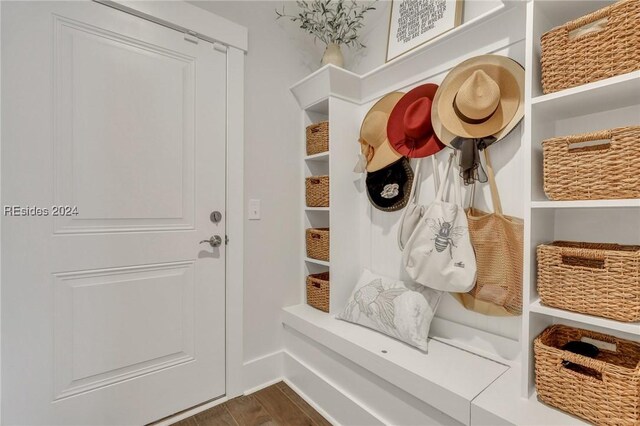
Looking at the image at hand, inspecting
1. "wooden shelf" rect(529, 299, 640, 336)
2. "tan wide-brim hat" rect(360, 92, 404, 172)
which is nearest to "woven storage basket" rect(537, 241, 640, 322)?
"wooden shelf" rect(529, 299, 640, 336)

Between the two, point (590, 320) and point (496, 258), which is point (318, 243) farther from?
point (590, 320)

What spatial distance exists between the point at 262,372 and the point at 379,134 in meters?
1.64

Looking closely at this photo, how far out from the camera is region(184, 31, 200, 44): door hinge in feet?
5.32

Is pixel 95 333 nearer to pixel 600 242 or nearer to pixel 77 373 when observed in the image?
pixel 77 373

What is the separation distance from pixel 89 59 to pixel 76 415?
1.61 meters

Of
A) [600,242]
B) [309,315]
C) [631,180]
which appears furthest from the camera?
[309,315]

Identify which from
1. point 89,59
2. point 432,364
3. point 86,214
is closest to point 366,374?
point 432,364

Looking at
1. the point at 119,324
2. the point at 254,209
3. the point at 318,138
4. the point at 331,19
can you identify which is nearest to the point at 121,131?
the point at 254,209

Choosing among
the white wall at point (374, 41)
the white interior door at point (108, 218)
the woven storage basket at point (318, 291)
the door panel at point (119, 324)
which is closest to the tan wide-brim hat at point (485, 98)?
the white wall at point (374, 41)

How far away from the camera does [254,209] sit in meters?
1.88

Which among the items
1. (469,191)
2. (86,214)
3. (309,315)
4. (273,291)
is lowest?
(309,315)

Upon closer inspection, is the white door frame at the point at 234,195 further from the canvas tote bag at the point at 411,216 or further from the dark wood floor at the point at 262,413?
the canvas tote bag at the point at 411,216

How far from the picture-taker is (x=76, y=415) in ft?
4.50

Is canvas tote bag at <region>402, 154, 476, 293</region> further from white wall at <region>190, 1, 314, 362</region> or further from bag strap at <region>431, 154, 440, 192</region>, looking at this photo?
white wall at <region>190, 1, 314, 362</region>
